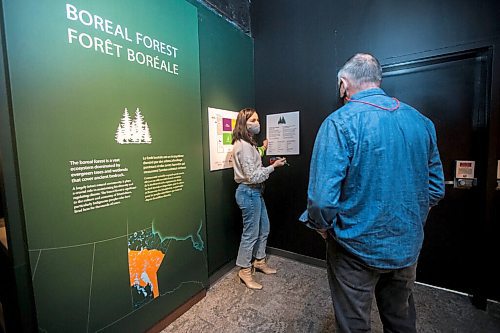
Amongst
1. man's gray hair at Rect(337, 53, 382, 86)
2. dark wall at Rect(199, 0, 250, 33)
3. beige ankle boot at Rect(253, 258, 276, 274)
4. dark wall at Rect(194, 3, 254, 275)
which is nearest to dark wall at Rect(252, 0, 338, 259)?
dark wall at Rect(199, 0, 250, 33)

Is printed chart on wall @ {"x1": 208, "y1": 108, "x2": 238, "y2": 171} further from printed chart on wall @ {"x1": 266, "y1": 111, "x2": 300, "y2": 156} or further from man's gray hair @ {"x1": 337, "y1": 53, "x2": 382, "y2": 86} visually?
man's gray hair @ {"x1": 337, "y1": 53, "x2": 382, "y2": 86}

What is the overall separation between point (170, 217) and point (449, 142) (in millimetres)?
2358

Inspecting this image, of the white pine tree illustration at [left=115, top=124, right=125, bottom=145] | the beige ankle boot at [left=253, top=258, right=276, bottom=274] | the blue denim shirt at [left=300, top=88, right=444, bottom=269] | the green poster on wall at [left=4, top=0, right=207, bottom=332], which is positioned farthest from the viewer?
the beige ankle boot at [left=253, top=258, right=276, bottom=274]

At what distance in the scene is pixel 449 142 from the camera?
195cm

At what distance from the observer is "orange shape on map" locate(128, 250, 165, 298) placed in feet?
4.86

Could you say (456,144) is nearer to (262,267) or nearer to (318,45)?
(318,45)

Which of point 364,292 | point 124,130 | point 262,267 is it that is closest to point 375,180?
point 364,292


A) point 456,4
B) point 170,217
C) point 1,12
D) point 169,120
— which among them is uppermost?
point 456,4

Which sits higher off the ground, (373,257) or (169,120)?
(169,120)

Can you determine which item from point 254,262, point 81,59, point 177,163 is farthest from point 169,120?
point 254,262

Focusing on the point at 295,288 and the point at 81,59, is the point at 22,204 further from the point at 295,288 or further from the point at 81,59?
the point at 295,288

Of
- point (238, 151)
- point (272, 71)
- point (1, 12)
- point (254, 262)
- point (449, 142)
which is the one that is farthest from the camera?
point (272, 71)

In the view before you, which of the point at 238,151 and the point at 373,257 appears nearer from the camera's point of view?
the point at 373,257

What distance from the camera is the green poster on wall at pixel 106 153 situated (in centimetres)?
108
